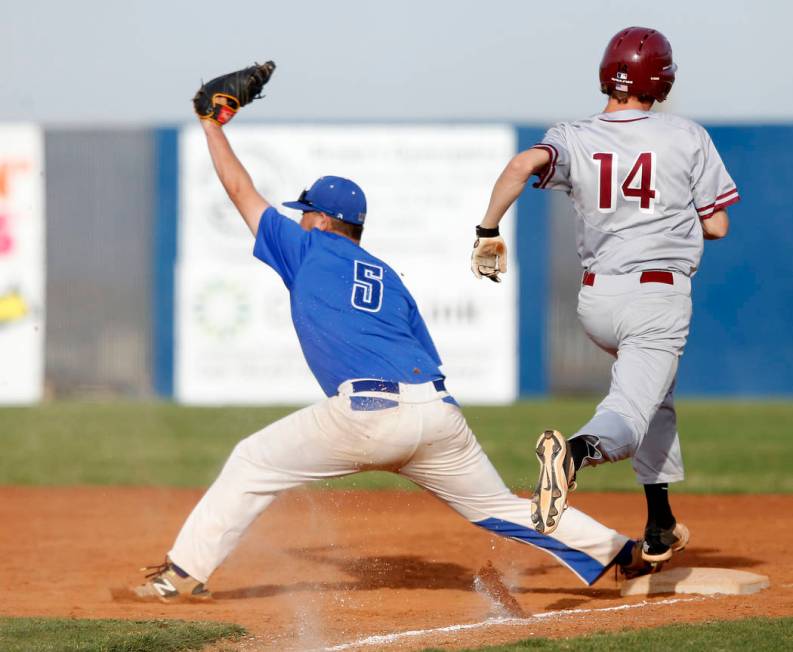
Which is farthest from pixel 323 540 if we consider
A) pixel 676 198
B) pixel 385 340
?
pixel 676 198

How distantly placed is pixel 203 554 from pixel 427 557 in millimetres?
1784

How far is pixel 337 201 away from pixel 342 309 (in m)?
0.46

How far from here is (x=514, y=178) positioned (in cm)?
419

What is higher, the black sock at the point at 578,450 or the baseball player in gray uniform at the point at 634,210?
the baseball player in gray uniform at the point at 634,210

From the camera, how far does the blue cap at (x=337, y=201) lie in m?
4.55

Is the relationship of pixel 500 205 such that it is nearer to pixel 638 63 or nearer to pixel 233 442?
pixel 638 63

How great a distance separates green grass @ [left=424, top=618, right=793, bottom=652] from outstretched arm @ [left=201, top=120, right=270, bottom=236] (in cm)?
175

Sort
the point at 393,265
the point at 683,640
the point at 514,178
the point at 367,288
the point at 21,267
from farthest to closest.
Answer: the point at 21,267 → the point at 393,265 → the point at 367,288 → the point at 514,178 → the point at 683,640

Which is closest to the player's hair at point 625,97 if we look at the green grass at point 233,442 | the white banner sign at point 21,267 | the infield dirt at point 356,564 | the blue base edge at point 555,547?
the blue base edge at point 555,547

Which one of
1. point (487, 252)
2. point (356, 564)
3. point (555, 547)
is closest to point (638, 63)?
point (487, 252)

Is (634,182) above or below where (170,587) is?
above

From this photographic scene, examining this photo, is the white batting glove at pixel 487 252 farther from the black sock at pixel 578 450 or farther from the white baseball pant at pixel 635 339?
the black sock at pixel 578 450

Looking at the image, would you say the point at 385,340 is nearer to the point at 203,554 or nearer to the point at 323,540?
the point at 203,554

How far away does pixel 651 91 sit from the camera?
4461 millimetres
